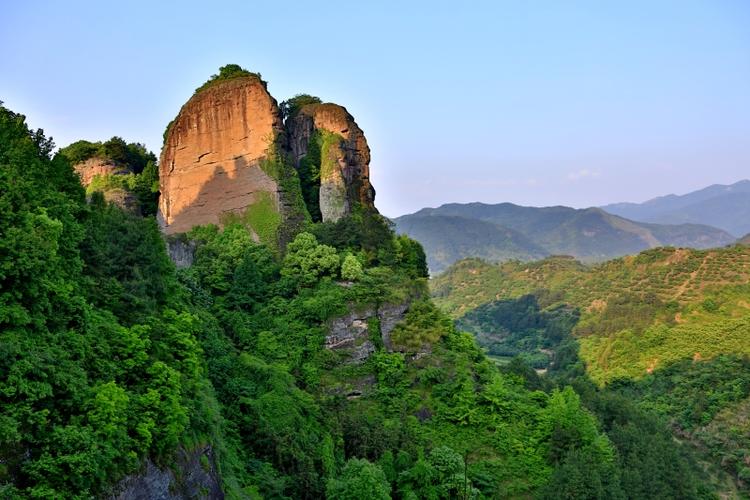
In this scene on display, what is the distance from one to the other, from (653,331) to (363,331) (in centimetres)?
4517

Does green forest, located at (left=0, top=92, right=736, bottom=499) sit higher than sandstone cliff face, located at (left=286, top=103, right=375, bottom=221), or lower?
lower

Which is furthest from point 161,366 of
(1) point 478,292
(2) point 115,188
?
(1) point 478,292

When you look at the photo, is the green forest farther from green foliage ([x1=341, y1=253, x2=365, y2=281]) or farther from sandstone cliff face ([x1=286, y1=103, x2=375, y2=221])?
sandstone cliff face ([x1=286, y1=103, x2=375, y2=221])

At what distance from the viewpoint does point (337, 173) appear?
3091 cm

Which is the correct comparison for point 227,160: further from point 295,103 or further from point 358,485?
point 358,485

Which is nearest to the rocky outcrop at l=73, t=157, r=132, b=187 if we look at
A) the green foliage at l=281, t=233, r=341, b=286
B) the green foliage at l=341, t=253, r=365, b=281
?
the green foliage at l=281, t=233, r=341, b=286

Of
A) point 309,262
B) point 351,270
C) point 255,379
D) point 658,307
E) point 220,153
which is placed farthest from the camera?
point 658,307

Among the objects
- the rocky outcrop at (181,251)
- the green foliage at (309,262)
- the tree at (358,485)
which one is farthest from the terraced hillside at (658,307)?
the tree at (358,485)

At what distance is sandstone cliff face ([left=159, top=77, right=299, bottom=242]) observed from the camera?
97.0 ft

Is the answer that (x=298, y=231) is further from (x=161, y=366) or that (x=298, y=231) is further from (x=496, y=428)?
(x=161, y=366)

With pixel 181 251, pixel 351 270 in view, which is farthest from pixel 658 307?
pixel 181 251

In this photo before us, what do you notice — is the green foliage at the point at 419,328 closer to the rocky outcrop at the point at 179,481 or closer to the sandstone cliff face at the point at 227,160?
the sandstone cliff face at the point at 227,160

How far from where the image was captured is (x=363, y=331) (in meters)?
24.6

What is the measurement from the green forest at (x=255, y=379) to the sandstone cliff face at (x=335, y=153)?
79.4 inches
